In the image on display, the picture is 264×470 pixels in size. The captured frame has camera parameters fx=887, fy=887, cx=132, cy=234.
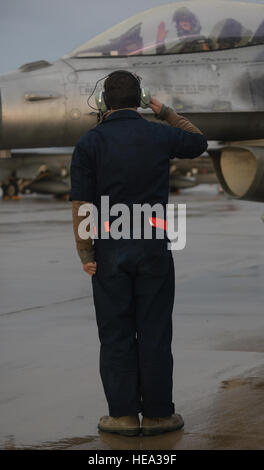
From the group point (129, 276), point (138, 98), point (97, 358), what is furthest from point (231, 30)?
point (129, 276)

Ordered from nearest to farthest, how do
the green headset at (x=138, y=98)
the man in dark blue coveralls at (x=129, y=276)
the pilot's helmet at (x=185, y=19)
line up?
1. the man in dark blue coveralls at (x=129, y=276)
2. the green headset at (x=138, y=98)
3. the pilot's helmet at (x=185, y=19)

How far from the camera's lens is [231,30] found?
10633 millimetres

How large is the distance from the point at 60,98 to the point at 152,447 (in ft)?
19.8

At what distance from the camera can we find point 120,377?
14.6ft

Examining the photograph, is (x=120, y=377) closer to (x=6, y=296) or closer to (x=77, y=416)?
(x=77, y=416)

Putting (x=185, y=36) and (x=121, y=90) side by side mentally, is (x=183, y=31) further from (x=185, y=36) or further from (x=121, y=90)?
(x=121, y=90)

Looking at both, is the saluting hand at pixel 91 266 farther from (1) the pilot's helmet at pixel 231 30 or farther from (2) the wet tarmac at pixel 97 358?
(1) the pilot's helmet at pixel 231 30

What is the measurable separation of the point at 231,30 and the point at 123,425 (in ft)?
23.5

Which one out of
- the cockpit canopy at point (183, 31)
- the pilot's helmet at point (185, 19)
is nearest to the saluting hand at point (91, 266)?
the cockpit canopy at point (183, 31)

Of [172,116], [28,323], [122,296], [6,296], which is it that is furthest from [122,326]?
[6,296]

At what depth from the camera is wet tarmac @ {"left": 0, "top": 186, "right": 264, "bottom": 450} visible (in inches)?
176

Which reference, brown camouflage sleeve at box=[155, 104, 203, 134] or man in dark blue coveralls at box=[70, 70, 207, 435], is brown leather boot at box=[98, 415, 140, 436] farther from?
brown camouflage sleeve at box=[155, 104, 203, 134]

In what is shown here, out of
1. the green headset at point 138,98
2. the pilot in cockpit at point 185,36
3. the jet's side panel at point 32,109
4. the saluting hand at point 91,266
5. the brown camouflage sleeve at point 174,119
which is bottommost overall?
the saluting hand at point 91,266

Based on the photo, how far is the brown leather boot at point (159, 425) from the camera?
14.6 feet
